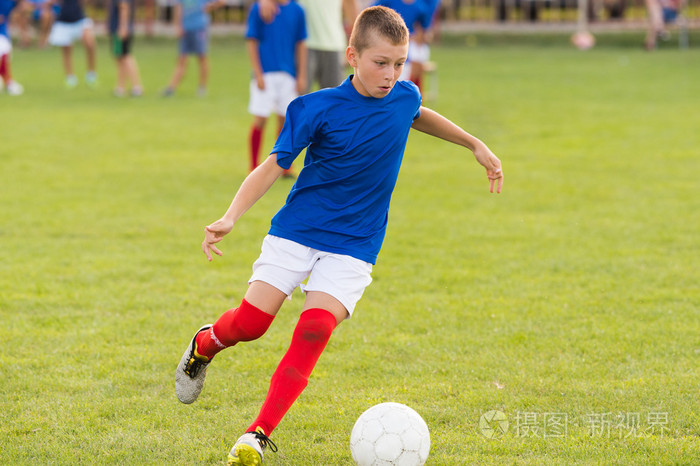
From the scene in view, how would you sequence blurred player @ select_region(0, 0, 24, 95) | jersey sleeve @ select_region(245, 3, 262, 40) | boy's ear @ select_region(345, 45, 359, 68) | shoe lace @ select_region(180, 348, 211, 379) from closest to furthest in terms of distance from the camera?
boy's ear @ select_region(345, 45, 359, 68), shoe lace @ select_region(180, 348, 211, 379), jersey sleeve @ select_region(245, 3, 262, 40), blurred player @ select_region(0, 0, 24, 95)

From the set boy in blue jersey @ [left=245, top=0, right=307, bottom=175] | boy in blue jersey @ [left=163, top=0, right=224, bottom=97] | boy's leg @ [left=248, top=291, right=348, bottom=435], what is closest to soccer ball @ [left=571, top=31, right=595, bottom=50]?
boy in blue jersey @ [left=163, top=0, right=224, bottom=97]

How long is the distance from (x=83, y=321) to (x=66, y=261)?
134 centimetres

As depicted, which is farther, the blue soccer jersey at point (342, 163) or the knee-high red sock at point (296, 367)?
the blue soccer jersey at point (342, 163)

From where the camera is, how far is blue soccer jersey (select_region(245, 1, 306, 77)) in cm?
884

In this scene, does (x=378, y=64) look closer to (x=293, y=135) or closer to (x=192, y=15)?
(x=293, y=135)

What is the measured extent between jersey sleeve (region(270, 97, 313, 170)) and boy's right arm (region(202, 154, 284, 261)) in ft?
0.10

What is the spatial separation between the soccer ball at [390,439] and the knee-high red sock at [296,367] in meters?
0.28

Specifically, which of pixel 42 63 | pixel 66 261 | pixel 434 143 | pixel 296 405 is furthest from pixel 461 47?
pixel 296 405

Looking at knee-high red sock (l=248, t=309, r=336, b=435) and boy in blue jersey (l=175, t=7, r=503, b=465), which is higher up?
boy in blue jersey (l=175, t=7, r=503, b=465)

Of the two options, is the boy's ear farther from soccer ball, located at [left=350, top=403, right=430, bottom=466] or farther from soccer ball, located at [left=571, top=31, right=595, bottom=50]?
soccer ball, located at [left=571, top=31, right=595, bottom=50]

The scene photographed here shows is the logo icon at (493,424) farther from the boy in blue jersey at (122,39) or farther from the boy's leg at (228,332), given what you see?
the boy in blue jersey at (122,39)

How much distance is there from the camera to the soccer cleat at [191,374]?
12.3 ft

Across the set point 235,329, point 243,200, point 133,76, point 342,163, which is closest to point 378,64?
point 342,163

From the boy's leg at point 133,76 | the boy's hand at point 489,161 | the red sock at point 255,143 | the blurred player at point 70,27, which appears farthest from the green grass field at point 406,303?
the blurred player at point 70,27
